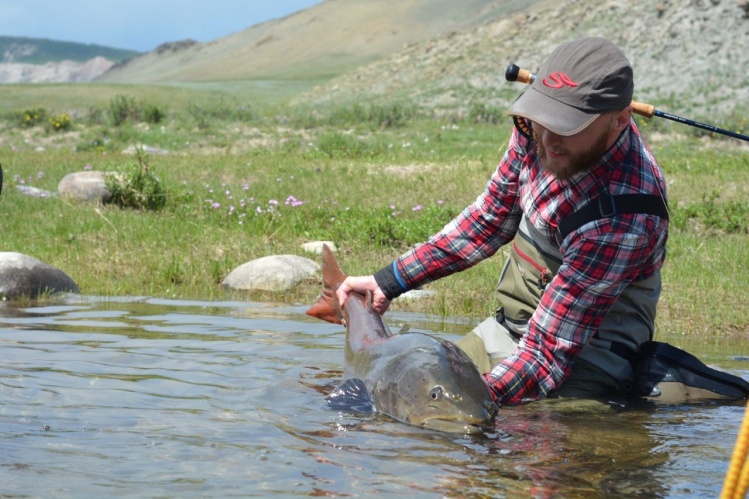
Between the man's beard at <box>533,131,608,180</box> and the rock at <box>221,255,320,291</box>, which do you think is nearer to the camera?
the man's beard at <box>533,131,608,180</box>

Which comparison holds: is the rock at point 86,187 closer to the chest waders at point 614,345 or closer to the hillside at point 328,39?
the chest waders at point 614,345

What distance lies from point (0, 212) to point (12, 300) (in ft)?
11.4

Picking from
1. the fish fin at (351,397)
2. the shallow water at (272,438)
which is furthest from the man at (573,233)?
the fish fin at (351,397)

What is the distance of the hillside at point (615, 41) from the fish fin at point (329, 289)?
2328 centimetres

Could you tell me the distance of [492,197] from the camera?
17.6ft

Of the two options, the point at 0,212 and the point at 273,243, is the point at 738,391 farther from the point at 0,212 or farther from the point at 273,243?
the point at 0,212

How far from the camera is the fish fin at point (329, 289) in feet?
18.8

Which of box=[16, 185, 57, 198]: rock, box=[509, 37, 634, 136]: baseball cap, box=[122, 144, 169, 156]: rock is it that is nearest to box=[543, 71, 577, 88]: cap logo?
box=[509, 37, 634, 136]: baseball cap

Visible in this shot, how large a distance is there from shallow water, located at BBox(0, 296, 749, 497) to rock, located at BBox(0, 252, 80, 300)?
1.77 m

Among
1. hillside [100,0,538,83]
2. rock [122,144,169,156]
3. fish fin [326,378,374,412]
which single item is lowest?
fish fin [326,378,374,412]

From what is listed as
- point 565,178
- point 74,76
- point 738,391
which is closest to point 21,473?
point 565,178

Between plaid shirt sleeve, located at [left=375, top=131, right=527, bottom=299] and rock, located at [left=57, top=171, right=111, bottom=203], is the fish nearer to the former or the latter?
plaid shirt sleeve, located at [left=375, top=131, right=527, bottom=299]

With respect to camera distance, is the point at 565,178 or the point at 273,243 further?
the point at 273,243

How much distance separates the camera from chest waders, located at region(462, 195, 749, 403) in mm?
5086
